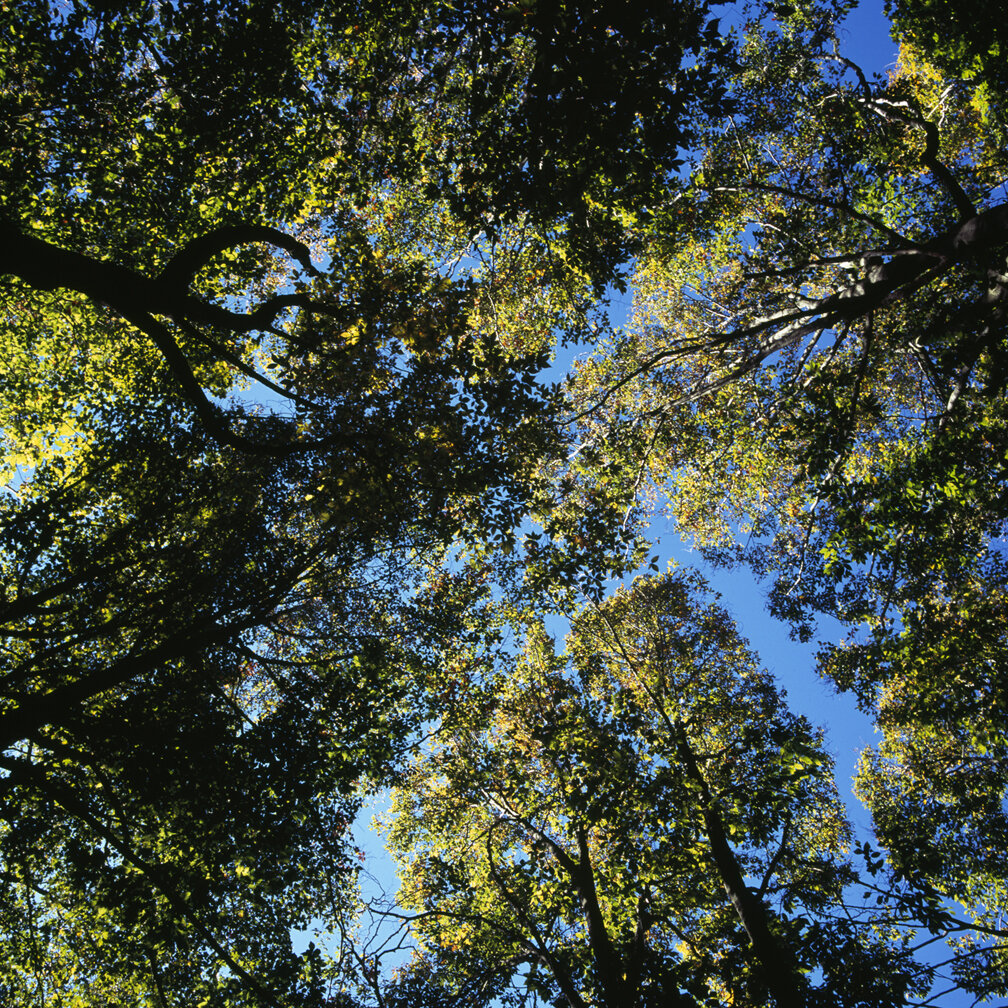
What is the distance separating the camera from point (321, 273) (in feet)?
27.1

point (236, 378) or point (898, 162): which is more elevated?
point (236, 378)

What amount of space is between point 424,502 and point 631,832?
653cm

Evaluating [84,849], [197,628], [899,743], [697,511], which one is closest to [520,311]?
[697,511]

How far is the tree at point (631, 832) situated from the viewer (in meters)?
7.56

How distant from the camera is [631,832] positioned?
28.7 ft

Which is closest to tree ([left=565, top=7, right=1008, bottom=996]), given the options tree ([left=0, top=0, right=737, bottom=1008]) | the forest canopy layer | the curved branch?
the forest canopy layer

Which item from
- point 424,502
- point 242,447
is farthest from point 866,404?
point 242,447

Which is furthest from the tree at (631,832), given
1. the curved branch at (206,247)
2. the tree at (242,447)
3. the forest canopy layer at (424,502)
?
the curved branch at (206,247)

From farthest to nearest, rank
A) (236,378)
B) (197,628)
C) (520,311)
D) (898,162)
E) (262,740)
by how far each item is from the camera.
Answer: (520,311) → (236,378) → (898,162) → (262,740) → (197,628)

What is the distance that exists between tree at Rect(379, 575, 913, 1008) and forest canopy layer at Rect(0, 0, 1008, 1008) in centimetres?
12

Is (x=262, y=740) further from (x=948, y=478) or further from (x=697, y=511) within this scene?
(x=697, y=511)

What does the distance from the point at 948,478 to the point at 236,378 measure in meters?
14.4

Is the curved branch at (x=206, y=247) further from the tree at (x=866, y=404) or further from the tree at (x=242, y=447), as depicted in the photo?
the tree at (x=866, y=404)

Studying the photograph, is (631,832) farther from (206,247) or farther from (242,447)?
(206,247)
